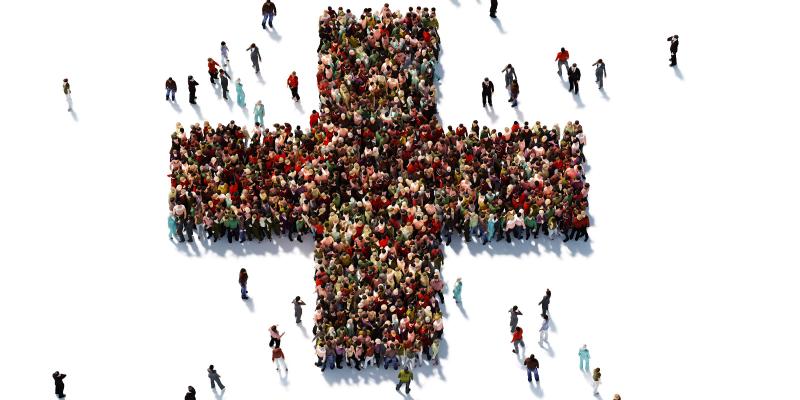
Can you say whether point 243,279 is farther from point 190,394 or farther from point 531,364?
point 531,364

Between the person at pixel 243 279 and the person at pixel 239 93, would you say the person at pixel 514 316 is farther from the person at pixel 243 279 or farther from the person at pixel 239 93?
the person at pixel 239 93

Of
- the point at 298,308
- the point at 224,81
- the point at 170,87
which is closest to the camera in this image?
the point at 298,308

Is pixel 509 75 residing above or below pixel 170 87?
below

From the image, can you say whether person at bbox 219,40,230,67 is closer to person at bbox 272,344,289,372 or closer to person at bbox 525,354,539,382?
person at bbox 272,344,289,372

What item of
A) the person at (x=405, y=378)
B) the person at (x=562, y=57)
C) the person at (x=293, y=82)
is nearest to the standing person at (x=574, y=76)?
the person at (x=562, y=57)

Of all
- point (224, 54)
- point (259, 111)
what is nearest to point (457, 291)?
point (259, 111)

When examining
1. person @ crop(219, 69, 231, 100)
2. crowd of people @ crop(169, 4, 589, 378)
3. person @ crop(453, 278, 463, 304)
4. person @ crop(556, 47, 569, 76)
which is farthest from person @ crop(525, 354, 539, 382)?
person @ crop(219, 69, 231, 100)
